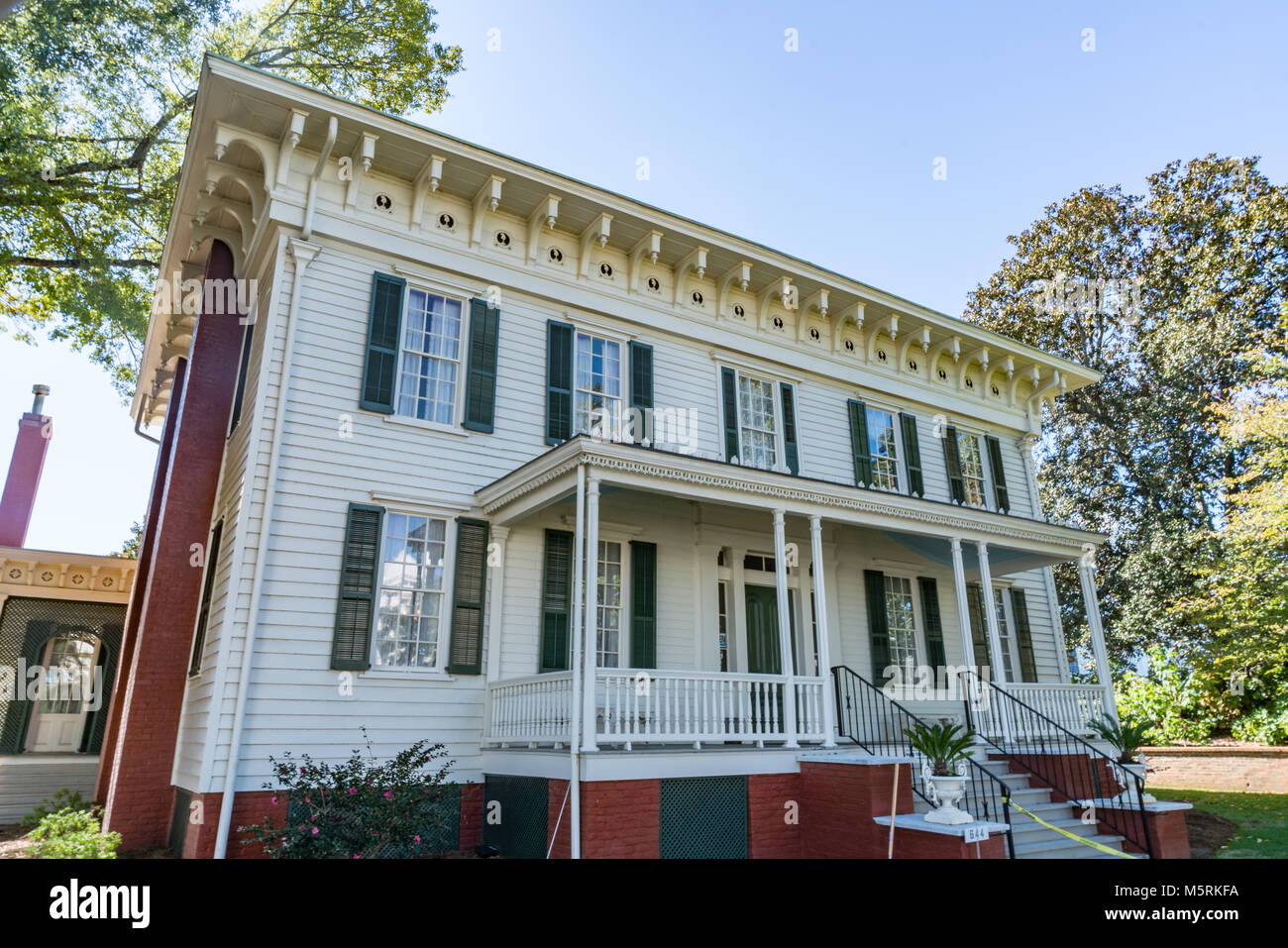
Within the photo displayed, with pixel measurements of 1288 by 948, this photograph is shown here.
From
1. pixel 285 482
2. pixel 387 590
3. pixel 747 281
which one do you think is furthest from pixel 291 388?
pixel 747 281

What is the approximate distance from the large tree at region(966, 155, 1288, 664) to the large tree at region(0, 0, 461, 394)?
2139 cm

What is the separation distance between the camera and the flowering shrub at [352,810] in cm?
741

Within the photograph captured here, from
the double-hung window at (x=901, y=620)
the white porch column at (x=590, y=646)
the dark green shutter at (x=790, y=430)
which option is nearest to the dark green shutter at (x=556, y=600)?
the white porch column at (x=590, y=646)

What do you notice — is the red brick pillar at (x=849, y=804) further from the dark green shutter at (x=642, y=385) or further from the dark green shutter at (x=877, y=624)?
the dark green shutter at (x=642, y=385)

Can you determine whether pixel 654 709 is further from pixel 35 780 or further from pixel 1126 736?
pixel 35 780

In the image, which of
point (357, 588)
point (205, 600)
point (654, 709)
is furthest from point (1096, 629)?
point (205, 600)

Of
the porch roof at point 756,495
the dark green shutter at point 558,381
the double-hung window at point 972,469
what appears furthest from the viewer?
the double-hung window at point 972,469

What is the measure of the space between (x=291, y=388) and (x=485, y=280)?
10.4ft

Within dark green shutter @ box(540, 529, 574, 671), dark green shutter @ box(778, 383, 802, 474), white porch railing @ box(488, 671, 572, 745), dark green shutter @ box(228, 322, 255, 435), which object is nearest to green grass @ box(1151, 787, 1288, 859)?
dark green shutter @ box(778, 383, 802, 474)

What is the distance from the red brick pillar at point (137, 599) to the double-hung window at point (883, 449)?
11734 millimetres

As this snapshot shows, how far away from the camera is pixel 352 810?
768cm

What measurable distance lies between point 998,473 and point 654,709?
1023cm

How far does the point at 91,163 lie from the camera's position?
17641 mm

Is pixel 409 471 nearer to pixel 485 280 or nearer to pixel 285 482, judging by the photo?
pixel 285 482
